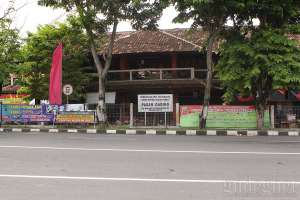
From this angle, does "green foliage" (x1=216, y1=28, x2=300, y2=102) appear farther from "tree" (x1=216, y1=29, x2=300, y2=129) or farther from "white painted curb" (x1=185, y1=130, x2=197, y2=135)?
"white painted curb" (x1=185, y1=130, x2=197, y2=135)

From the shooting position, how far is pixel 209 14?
20031mm

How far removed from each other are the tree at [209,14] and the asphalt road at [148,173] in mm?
9041

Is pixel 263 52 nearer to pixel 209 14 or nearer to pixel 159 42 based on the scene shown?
pixel 209 14

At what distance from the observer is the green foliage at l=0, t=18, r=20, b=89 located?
2422 centimetres

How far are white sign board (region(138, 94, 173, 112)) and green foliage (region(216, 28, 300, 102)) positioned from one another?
2.96 meters

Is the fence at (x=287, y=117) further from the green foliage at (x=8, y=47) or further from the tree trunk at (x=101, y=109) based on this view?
the green foliage at (x=8, y=47)

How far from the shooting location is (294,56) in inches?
752

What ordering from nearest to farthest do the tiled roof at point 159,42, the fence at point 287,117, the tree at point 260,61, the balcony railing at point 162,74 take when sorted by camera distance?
the tree at point 260,61 < the fence at point 287,117 < the tiled roof at point 159,42 < the balcony railing at point 162,74

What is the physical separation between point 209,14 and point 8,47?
37.1 ft

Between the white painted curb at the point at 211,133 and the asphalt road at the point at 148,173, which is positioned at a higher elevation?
the white painted curb at the point at 211,133

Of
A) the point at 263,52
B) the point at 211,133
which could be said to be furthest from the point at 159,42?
the point at 211,133

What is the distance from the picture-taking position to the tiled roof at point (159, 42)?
27.6 metres

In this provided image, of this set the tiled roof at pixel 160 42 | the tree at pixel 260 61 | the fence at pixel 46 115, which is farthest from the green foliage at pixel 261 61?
the fence at pixel 46 115

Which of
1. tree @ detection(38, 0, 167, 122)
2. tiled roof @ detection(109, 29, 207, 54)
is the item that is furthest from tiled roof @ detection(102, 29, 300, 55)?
tree @ detection(38, 0, 167, 122)
